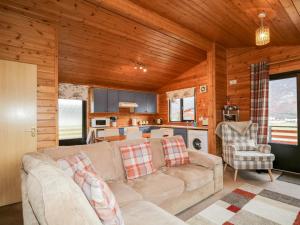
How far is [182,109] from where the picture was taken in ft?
18.7

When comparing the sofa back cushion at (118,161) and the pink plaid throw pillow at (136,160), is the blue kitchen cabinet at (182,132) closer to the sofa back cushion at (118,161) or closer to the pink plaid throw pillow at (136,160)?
Result: the pink plaid throw pillow at (136,160)

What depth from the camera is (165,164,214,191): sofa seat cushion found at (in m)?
2.01

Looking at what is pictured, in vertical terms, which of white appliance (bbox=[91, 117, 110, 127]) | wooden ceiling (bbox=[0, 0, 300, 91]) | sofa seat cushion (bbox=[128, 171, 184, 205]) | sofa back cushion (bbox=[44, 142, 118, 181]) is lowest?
sofa seat cushion (bbox=[128, 171, 184, 205])

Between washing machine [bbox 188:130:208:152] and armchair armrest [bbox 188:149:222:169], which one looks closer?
armchair armrest [bbox 188:149:222:169]

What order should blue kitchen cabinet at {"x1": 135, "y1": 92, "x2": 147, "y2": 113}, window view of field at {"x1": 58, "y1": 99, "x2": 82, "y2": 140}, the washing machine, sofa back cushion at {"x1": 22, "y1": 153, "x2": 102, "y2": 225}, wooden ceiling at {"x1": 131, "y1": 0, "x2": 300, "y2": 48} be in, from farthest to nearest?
blue kitchen cabinet at {"x1": 135, "y1": 92, "x2": 147, "y2": 113} → window view of field at {"x1": 58, "y1": 99, "x2": 82, "y2": 140} → the washing machine → wooden ceiling at {"x1": 131, "y1": 0, "x2": 300, "y2": 48} → sofa back cushion at {"x1": 22, "y1": 153, "x2": 102, "y2": 225}

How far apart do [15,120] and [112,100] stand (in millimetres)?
2905

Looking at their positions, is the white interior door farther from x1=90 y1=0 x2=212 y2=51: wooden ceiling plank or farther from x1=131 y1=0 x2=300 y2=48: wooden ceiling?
x1=131 y1=0 x2=300 y2=48: wooden ceiling

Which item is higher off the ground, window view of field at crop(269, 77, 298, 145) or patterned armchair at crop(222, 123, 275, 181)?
window view of field at crop(269, 77, 298, 145)

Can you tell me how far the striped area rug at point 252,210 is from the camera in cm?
186

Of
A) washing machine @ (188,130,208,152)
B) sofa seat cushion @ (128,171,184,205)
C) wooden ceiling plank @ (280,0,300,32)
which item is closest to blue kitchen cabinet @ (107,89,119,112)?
washing machine @ (188,130,208,152)

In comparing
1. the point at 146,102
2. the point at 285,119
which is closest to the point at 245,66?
the point at 285,119

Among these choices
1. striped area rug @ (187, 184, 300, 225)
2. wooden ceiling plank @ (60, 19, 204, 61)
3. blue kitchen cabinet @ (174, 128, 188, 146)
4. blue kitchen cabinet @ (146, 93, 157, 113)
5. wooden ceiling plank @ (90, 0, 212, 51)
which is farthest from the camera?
blue kitchen cabinet @ (146, 93, 157, 113)

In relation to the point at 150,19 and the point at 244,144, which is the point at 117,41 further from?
the point at 244,144

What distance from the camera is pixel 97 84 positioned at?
202 inches
